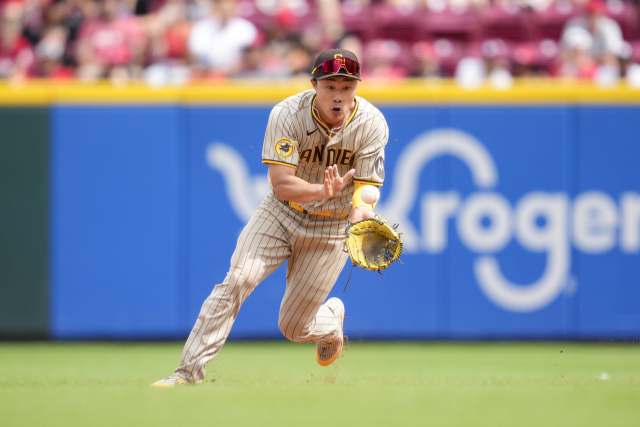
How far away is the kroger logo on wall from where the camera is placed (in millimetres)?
6574

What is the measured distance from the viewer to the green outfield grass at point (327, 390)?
298cm

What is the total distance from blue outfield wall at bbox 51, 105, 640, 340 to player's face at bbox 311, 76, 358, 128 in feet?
8.58

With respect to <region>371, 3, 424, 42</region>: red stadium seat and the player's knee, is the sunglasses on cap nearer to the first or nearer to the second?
the player's knee

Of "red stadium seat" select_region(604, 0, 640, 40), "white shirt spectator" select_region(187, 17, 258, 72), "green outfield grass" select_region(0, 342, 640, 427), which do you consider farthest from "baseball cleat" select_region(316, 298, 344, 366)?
"red stadium seat" select_region(604, 0, 640, 40)


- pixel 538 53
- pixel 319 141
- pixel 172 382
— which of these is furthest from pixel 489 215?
pixel 172 382

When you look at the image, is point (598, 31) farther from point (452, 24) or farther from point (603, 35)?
point (452, 24)

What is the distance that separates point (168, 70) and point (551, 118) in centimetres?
396

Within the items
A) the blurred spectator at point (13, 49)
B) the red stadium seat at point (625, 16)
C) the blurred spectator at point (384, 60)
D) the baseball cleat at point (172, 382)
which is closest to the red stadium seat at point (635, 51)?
the red stadium seat at point (625, 16)

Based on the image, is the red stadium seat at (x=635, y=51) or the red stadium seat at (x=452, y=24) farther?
the red stadium seat at (x=452, y=24)

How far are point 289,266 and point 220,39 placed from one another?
4521 millimetres

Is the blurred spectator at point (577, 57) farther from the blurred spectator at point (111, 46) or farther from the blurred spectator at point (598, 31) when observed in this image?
the blurred spectator at point (111, 46)

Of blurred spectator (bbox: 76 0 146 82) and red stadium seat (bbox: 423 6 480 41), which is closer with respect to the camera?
blurred spectator (bbox: 76 0 146 82)

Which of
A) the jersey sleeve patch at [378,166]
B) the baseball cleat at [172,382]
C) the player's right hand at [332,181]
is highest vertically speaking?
the jersey sleeve patch at [378,166]

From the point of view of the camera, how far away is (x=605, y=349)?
21.2 ft
